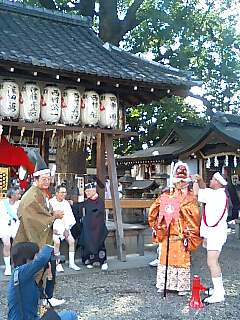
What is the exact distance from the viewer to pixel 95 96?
871 cm

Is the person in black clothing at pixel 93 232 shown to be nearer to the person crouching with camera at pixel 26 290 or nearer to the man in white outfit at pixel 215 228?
the man in white outfit at pixel 215 228

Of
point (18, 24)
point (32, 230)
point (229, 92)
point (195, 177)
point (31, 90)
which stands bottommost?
point (32, 230)

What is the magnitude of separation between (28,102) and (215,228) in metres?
4.07

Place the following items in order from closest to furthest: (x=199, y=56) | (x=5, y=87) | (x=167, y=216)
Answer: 1. (x=167, y=216)
2. (x=5, y=87)
3. (x=199, y=56)

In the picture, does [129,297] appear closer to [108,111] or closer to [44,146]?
[108,111]

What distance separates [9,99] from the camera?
7.84m

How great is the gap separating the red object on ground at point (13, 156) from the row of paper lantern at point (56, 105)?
158cm

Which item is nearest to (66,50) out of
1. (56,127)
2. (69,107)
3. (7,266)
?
(69,107)

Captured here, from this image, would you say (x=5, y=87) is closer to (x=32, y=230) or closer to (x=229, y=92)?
(x=32, y=230)

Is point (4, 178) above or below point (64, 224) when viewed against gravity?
above

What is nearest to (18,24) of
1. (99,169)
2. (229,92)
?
(99,169)

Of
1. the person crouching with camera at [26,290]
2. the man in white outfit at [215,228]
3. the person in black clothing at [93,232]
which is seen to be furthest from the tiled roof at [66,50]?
the person crouching with camera at [26,290]

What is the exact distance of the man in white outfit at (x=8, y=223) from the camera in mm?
7430

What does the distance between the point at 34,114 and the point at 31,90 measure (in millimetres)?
427
